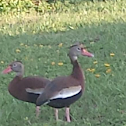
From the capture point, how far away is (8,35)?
1061 cm

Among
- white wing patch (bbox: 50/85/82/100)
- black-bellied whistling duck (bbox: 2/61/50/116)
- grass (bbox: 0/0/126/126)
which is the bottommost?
grass (bbox: 0/0/126/126)

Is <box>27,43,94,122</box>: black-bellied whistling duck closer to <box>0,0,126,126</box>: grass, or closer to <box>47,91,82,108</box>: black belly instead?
<box>47,91,82,108</box>: black belly

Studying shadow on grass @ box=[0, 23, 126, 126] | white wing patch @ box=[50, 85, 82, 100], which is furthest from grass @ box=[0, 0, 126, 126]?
white wing patch @ box=[50, 85, 82, 100]

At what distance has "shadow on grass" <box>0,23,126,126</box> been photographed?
579 centimetres

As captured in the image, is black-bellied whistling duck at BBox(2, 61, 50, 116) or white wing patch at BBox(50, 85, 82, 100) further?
black-bellied whistling duck at BBox(2, 61, 50, 116)

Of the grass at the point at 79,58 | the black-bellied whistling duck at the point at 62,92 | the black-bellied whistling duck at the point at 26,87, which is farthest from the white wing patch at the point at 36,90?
the grass at the point at 79,58

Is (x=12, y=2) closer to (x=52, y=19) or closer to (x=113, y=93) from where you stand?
(x=52, y=19)

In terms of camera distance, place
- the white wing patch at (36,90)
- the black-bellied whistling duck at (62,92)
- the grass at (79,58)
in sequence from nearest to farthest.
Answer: the black-bellied whistling duck at (62,92)
the white wing patch at (36,90)
the grass at (79,58)

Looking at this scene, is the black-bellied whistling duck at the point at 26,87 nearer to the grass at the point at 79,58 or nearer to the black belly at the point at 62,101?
the grass at the point at 79,58

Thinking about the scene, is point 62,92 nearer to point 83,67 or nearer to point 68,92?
point 68,92

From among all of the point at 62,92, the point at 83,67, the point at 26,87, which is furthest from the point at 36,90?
the point at 83,67

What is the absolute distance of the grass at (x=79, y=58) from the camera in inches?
230

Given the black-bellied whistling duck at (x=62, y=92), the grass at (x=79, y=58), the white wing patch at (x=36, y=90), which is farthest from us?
the grass at (x=79, y=58)

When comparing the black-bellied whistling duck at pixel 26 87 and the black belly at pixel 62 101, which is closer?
the black belly at pixel 62 101
